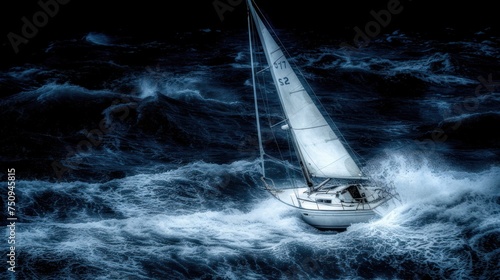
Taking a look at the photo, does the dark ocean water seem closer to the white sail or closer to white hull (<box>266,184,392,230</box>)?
white hull (<box>266,184,392,230</box>)

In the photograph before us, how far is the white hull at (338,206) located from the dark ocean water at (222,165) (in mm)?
644

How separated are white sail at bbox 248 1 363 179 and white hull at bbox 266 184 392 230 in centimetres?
107

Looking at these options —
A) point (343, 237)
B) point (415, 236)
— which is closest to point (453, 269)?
point (415, 236)

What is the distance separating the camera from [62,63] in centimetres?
5284

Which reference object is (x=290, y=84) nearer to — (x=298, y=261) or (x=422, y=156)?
(x=298, y=261)

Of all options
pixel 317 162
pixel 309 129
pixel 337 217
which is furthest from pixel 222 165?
pixel 337 217

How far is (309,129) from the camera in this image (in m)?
23.6

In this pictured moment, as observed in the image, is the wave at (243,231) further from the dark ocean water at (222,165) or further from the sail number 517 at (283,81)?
the sail number 517 at (283,81)

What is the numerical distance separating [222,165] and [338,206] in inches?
431

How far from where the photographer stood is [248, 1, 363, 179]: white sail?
2325 centimetres

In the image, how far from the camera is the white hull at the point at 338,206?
2258cm

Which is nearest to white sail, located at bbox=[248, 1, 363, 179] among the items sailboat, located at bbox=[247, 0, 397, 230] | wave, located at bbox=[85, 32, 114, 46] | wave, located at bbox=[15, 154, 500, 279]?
sailboat, located at bbox=[247, 0, 397, 230]

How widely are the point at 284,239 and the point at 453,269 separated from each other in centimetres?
802

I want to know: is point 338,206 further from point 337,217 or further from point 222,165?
point 222,165
